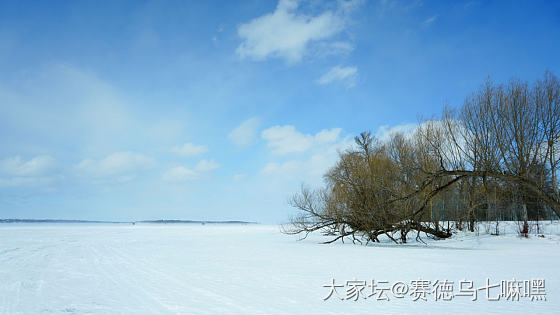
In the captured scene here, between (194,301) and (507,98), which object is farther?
(507,98)

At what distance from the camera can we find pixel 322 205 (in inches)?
708

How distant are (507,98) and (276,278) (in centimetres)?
1416

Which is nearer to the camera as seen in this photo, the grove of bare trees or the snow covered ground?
the snow covered ground

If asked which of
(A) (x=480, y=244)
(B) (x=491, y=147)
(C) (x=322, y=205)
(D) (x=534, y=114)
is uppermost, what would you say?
(D) (x=534, y=114)

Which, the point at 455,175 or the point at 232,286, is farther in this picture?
the point at 455,175

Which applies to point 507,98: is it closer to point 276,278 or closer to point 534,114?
point 534,114

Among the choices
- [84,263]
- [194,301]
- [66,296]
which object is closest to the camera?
[194,301]

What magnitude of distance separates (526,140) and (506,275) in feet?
33.3

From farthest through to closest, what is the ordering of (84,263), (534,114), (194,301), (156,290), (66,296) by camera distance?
1. (534,114)
2. (84,263)
3. (156,290)
4. (66,296)
5. (194,301)

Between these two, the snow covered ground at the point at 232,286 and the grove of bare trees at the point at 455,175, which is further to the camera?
the grove of bare trees at the point at 455,175

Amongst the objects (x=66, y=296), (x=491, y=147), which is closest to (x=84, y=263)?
(x=66, y=296)

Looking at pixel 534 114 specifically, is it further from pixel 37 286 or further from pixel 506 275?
pixel 37 286

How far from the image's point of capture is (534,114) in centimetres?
1441

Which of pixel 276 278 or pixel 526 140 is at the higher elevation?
pixel 526 140
